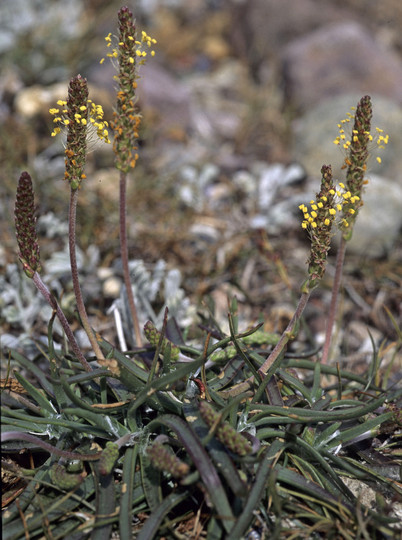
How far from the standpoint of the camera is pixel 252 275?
4.77 meters

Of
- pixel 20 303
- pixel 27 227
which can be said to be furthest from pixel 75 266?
pixel 20 303

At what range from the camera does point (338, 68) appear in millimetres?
7312

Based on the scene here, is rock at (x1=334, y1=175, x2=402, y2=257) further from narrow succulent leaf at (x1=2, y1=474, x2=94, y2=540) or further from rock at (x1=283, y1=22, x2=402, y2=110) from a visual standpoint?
narrow succulent leaf at (x1=2, y1=474, x2=94, y2=540)

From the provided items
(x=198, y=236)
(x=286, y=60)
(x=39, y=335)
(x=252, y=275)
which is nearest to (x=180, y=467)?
(x=39, y=335)

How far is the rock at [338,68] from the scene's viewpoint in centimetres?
714

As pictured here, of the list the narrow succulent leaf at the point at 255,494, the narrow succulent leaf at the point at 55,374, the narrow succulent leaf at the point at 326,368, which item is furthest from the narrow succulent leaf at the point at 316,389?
the narrow succulent leaf at the point at 55,374

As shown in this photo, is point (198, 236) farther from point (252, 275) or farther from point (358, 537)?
point (358, 537)

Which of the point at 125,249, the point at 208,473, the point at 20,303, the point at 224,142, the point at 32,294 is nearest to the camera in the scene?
the point at 208,473

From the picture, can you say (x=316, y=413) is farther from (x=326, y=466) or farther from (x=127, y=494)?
(x=127, y=494)

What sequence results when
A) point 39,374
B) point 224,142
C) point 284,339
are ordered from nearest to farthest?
1. point 284,339
2. point 39,374
3. point 224,142

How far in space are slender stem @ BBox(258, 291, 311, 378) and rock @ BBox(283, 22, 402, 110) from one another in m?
5.20

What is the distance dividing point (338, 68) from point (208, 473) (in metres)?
6.43

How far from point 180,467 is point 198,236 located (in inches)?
123

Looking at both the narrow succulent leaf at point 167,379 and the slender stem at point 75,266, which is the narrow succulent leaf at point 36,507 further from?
the slender stem at point 75,266
